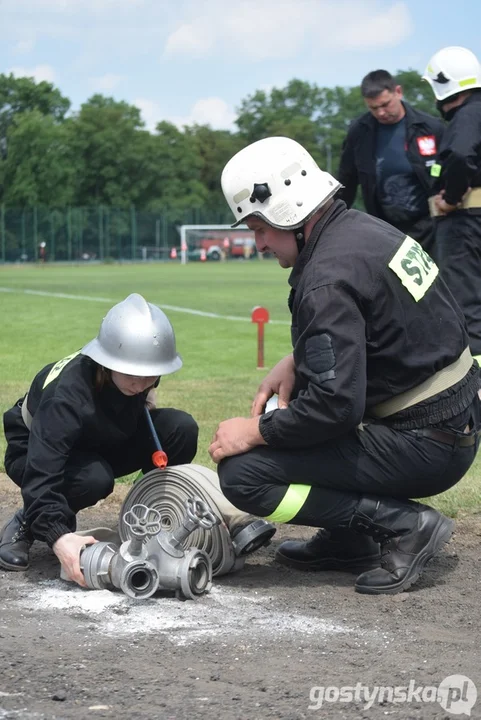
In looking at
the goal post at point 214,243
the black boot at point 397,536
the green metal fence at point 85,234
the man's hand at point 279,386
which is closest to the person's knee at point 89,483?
the man's hand at point 279,386

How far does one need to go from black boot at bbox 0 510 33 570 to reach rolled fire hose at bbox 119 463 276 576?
18.1 inches

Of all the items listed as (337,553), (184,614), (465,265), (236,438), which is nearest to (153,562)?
(184,614)

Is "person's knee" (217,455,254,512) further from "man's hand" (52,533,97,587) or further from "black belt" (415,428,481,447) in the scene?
"black belt" (415,428,481,447)

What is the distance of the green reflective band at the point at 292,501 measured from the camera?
4.75m

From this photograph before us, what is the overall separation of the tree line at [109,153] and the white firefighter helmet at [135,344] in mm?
66423

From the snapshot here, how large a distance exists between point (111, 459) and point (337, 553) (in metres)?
1.19

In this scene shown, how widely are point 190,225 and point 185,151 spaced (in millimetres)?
21735

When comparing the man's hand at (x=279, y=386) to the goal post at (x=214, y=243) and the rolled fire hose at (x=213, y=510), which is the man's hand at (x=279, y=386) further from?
the goal post at (x=214, y=243)

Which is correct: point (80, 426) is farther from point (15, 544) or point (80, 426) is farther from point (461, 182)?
point (461, 182)

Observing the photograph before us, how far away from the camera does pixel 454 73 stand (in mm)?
8047

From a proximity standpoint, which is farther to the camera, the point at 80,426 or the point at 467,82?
the point at 467,82

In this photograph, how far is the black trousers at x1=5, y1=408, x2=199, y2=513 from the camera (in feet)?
16.8

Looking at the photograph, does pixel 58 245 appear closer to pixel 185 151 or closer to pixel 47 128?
pixel 47 128

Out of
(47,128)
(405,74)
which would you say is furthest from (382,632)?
(405,74)
